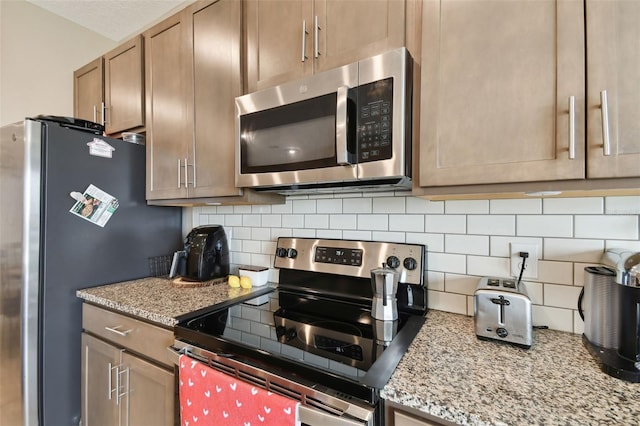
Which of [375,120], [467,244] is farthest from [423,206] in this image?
[375,120]

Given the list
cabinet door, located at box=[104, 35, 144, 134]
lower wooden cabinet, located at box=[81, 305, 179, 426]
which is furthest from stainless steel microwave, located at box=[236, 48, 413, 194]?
cabinet door, located at box=[104, 35, 144, 134]

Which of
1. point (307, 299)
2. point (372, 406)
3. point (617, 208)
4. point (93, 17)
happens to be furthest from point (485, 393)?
point (93, 17)

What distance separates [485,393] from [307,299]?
0.88 meters

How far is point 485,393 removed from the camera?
0.65 metres

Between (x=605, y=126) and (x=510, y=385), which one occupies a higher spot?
(x=605, y=126)

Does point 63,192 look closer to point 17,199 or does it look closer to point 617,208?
point 17,199

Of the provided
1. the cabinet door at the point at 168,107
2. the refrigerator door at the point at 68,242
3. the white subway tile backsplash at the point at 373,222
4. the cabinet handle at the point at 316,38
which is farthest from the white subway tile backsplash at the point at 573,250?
A: the refrigerator door at the point at 68,242

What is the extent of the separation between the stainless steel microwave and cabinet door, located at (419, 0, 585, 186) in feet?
0.28

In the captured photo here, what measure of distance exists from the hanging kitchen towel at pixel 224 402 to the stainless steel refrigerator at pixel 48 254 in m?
0.96

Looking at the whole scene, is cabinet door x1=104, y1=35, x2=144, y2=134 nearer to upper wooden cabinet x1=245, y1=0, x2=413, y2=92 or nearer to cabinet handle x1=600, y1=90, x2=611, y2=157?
upper wooden cabinet x1=245, y1=0, x2=413, y2=92

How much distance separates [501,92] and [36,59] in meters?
2.94

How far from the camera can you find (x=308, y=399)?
29.2 inches

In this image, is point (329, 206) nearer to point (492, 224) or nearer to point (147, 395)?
point (492, 224)

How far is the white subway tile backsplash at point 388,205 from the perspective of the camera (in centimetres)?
130
